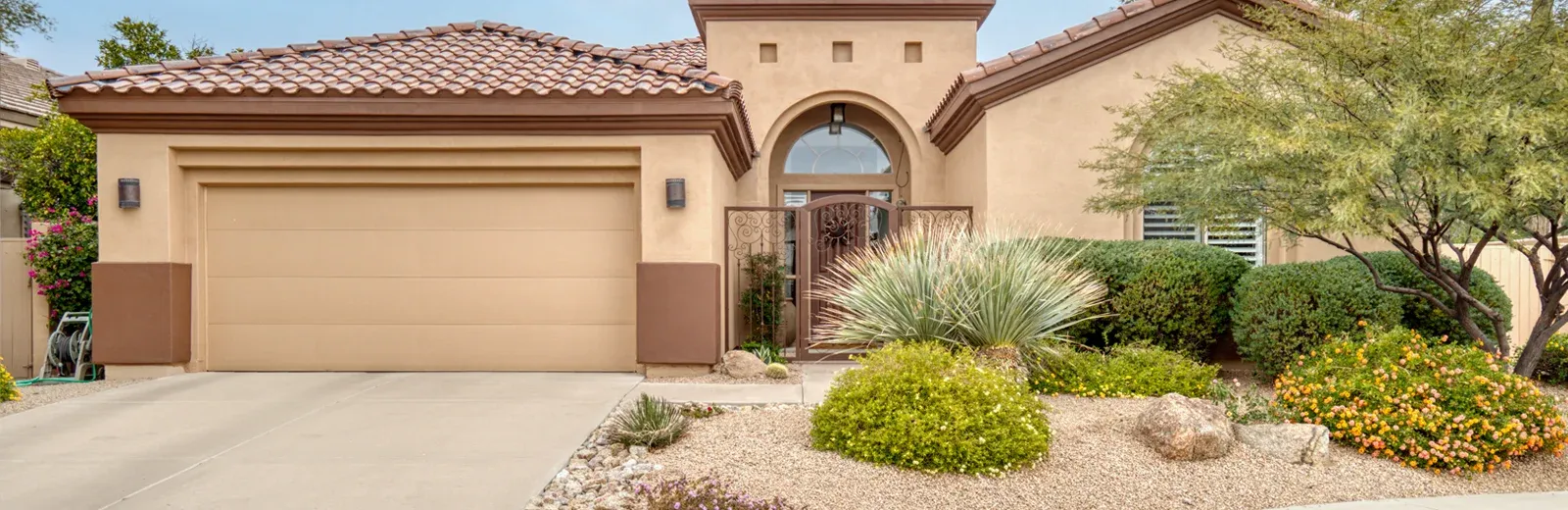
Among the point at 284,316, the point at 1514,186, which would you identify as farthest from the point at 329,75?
the point at 1514,186

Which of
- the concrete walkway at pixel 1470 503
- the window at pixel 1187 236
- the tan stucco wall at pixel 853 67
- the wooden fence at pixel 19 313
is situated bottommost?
the concrete walkway at pixel 1470 503

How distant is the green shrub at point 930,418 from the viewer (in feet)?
16.2

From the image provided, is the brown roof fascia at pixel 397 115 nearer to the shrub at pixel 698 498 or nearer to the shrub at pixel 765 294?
the shrub at pixel 765 294

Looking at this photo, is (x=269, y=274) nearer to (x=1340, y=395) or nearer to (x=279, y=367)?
(x=279, y=367)

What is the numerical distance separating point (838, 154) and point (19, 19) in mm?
11182

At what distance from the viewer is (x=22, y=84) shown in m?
19.0

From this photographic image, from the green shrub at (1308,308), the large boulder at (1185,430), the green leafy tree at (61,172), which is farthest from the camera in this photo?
the green leafy tree at (61,172)

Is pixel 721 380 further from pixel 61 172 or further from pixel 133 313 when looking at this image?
pixel 61 172

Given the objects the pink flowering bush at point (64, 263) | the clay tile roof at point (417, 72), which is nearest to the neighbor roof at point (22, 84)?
the pink flowering bush at point (64, 263)

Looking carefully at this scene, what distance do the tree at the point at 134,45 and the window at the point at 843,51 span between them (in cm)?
1213

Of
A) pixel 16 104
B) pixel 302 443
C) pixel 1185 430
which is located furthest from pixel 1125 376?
pixel 16 104

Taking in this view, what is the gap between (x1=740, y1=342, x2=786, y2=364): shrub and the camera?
9539 millimetres

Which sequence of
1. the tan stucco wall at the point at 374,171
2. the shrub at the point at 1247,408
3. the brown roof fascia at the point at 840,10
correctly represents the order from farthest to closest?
the brown roof fascia at the point at 840,10 < the tan stucco wall at the point at 374,171 < the shrub at the point at 1247,408

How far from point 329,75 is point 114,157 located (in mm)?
2180
